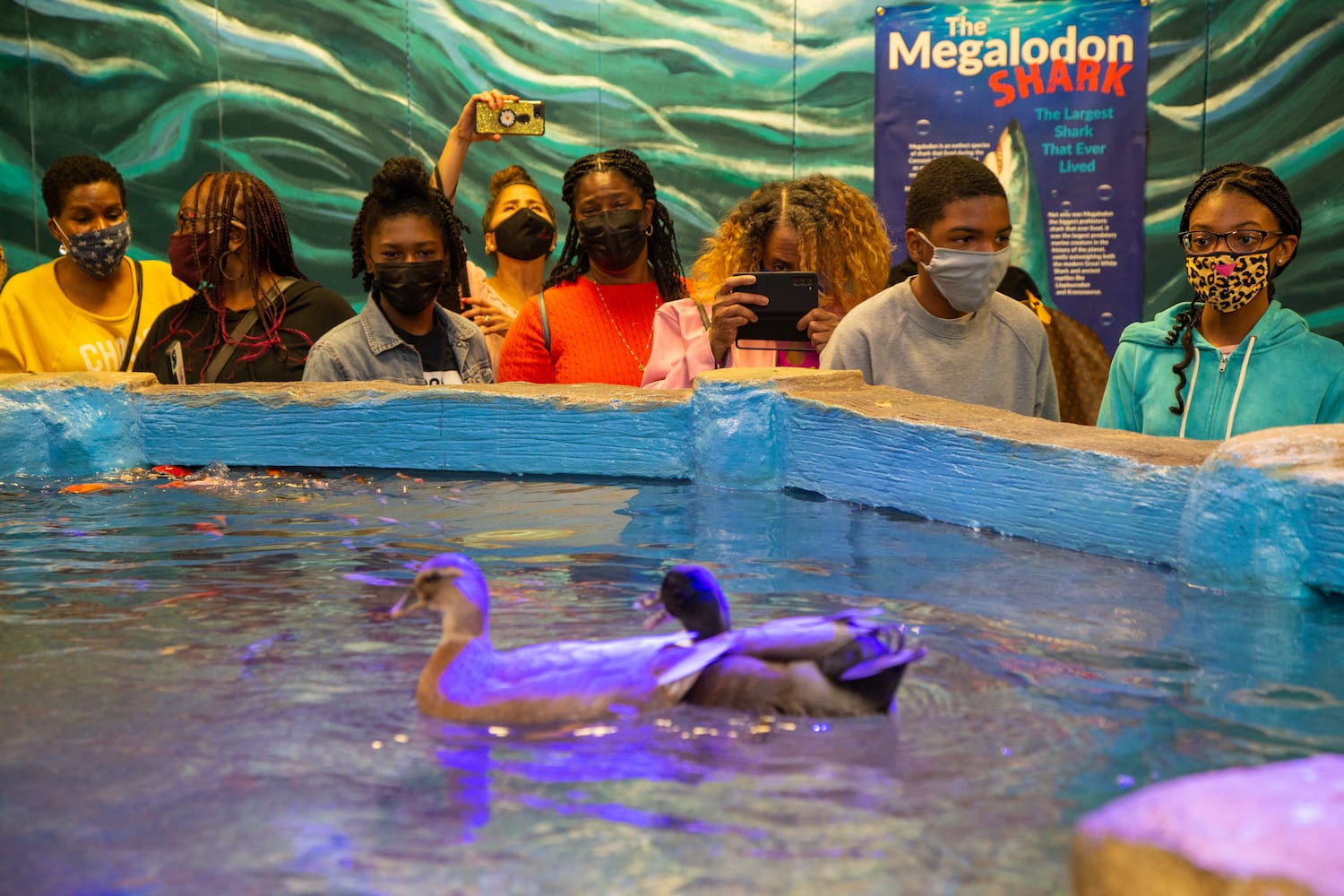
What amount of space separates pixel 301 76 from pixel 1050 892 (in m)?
8.10

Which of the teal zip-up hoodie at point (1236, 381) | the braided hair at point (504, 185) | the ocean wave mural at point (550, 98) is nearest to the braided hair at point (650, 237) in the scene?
the braided hair at point (504, 185)

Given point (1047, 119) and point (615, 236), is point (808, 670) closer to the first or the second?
point (615, 236)

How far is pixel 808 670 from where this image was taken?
215 centimetres

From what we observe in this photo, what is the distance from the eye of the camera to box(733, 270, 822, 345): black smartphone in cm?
495

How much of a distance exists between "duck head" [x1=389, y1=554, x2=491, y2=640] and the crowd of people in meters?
2.89

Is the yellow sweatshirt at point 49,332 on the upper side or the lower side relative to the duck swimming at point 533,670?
upper

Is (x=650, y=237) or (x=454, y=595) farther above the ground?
(x=650, y=237)

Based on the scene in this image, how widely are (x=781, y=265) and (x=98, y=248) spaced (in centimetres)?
330

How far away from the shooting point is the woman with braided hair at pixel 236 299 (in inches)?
220

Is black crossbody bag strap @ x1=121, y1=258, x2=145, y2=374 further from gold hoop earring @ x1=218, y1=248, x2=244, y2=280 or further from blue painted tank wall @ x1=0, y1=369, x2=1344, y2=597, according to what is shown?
gold hoop earring @ x1=218, y1=248, x2=244, y2=280

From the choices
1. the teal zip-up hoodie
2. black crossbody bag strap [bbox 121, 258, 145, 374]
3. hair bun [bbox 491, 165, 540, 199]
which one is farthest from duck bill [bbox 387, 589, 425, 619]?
hair bun [bbox 491, 165, 540, 199]

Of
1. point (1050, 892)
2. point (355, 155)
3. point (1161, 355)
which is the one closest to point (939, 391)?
point (1161, 355)

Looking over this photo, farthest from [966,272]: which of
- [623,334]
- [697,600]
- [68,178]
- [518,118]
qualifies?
[68,178]

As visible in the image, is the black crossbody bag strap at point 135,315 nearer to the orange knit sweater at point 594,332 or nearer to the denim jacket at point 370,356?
the denim jacket at point 370,356
